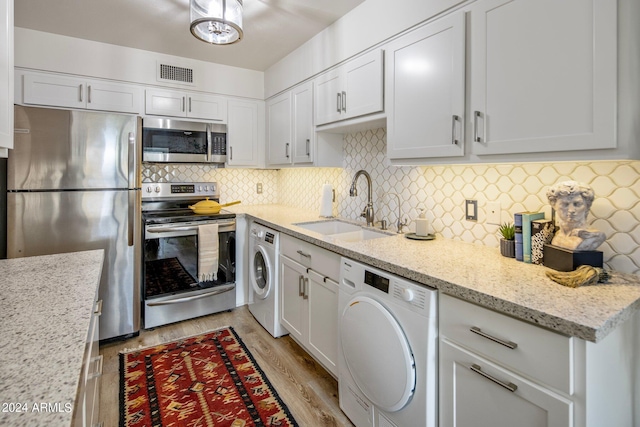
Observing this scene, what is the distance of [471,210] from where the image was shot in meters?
1.81

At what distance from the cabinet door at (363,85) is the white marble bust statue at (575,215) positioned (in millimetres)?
1055

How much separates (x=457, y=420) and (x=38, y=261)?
184cm

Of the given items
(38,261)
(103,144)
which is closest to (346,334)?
(38,261)

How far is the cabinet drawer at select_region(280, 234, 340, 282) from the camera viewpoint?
1.84 meters

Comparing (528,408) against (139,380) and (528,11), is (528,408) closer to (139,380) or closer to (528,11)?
(528,11)

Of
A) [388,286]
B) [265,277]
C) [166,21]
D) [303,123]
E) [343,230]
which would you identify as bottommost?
[265,277]

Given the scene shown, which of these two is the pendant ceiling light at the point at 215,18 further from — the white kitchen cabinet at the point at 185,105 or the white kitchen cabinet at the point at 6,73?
the white kitchen cabinet at the point at 185,105

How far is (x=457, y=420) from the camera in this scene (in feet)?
3.90

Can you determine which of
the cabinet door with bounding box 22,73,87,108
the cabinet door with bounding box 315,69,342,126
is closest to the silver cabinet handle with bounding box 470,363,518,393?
the cabinet door with bounding box 315,69,342,126

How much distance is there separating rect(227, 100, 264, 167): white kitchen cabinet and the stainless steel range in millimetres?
717

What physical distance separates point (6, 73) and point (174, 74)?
2.09 metres

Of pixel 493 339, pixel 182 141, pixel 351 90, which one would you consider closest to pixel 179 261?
pixel 182 141

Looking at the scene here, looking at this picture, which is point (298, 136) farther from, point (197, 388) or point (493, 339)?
point (493, 339)

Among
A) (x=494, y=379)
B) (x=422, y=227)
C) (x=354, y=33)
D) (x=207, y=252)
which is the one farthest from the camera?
(x=207, y=252)
